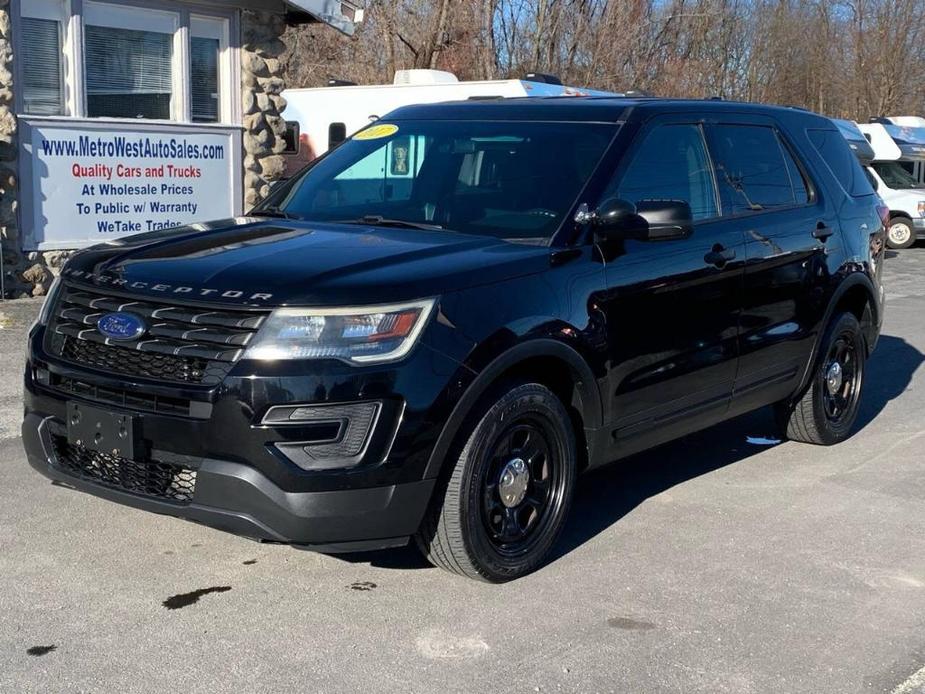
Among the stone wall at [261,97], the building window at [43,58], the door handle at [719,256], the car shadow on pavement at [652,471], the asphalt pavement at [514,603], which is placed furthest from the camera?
the stone wall at [261,97]

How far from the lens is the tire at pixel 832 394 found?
22.0 ft

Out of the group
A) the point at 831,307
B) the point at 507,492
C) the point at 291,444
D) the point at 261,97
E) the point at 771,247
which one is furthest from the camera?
the point at 261,97

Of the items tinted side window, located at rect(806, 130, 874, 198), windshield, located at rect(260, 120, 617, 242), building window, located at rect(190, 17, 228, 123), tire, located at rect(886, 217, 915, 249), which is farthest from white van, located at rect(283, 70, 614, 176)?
tire, located at rect(886, 217, 915, 249)

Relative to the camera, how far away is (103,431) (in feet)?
13.6

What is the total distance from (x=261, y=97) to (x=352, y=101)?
353 centimetres

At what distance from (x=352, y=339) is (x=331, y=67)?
23.2m

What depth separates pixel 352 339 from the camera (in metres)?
3.98

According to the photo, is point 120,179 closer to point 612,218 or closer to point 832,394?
point 832,394

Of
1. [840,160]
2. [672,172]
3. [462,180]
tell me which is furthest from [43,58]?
[672,172]

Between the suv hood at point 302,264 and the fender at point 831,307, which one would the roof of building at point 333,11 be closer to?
the fender at point 831,307

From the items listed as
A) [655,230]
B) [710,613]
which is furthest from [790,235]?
[710,613]

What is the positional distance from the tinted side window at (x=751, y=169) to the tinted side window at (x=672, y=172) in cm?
13

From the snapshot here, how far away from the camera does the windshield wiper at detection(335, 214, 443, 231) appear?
5.01 metres

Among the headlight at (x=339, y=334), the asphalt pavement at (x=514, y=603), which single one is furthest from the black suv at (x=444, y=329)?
the asphalt pavement at (x=514, y=603)
